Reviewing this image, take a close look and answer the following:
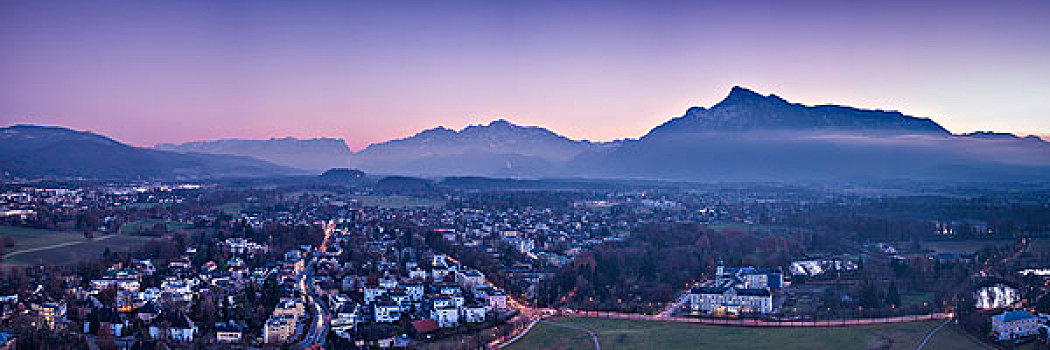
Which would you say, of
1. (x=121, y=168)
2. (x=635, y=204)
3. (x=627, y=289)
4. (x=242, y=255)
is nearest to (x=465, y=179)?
(x=635, y=204)

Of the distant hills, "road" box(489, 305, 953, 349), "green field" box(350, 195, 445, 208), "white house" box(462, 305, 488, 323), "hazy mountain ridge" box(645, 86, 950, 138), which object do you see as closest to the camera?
"road" box(489, 305, 953, 349)

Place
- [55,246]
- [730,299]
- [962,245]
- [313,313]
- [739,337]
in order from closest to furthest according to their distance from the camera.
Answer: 1. [739,337]
2. [313,313]
3. [730,299]
4. [55,246]
5. [962,245]

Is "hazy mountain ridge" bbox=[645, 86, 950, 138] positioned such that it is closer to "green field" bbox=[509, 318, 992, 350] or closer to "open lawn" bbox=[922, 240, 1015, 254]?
"open lawn" bbox=[922, 240, 1015, 254]

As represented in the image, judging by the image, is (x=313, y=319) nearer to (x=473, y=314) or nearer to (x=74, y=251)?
(x=473, y=314)

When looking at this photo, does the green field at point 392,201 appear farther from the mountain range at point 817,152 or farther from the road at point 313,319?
the mountain range at point 817,152

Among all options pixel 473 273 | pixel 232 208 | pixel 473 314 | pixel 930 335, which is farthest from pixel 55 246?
pixel 930 335

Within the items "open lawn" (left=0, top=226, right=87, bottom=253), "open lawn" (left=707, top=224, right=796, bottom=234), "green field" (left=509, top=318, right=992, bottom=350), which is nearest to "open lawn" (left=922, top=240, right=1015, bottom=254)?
"open lawn" (left=707, top=224, right=796, bottom=234)
